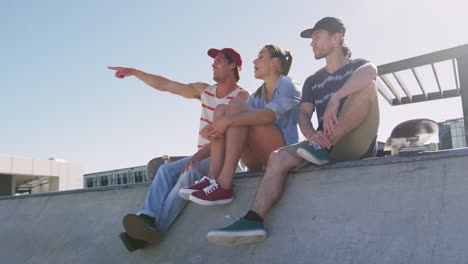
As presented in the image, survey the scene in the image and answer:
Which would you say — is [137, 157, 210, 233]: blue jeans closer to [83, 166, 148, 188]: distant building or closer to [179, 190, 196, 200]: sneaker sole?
[179, 190, 196, 200]: sneaker sole

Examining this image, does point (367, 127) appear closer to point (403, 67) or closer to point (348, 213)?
point (348, 213)

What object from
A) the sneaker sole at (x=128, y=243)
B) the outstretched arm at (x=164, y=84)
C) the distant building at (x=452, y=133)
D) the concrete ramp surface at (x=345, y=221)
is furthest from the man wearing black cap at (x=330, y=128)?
the distant building at (x=452, y=133)

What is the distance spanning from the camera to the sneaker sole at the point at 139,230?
3.26 m

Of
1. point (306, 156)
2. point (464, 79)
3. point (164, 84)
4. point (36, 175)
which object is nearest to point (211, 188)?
point (306, 156)

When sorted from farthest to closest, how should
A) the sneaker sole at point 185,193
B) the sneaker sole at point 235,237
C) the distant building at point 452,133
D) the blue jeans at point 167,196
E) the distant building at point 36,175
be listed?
1. the distant building at point 36,175
2. the distant building at point 452,133
3. the blue jeans at point 167,196
4. the sneaker sole at point 185,193
5. the sneaker sole at point 235,237

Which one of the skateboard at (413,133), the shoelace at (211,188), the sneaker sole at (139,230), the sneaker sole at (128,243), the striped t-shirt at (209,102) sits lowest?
Result: the sneaker sole at (128,243)

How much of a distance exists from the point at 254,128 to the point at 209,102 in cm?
103

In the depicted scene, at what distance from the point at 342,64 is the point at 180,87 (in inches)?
72.1

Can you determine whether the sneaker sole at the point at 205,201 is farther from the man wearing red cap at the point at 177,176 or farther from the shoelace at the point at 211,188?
the man wearing red cap at the point at 177,176

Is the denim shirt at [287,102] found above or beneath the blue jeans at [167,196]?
above

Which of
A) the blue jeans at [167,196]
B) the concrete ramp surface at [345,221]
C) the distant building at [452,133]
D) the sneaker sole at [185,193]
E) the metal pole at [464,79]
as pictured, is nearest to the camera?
the concrete ramp surface at [345,221]

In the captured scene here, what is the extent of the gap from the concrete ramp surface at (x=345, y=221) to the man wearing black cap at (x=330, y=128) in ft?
0.46

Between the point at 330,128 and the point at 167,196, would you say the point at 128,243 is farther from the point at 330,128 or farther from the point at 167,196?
the point at 330,128

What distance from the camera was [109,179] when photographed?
43781mm
